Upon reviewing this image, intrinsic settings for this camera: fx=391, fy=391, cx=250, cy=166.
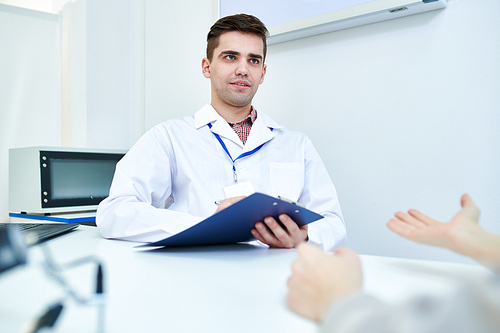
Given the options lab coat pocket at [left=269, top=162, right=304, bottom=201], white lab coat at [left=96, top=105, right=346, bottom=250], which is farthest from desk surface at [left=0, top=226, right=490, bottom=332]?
lab coat pocket at [left=269, top=162, right=304, bottom=201]

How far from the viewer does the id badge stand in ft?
4.45

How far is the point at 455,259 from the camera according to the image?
1496mm

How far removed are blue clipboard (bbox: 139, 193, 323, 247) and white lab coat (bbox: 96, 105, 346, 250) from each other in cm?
36

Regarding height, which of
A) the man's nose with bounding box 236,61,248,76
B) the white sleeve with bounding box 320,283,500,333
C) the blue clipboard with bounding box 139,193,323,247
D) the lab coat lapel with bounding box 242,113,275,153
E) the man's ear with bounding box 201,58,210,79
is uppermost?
the man's ear with bounding box 201,58,210,79

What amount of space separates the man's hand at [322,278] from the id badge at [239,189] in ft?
3.09

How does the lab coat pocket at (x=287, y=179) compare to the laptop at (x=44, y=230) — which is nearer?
the laptop at (x=44, y=230)

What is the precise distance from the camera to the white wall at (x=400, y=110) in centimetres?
147

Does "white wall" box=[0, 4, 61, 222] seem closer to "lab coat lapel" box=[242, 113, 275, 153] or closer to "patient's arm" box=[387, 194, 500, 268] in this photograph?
"lab coat lapel" box=[242, 113, 275, 153]

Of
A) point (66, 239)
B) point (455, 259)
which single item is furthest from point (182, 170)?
point (455, 259)

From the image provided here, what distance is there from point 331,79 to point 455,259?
0.94 m

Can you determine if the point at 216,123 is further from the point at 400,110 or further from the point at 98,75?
the point at 98,75

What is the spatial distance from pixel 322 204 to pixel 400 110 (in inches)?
22.6

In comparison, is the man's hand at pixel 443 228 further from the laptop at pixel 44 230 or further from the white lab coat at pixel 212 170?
the laptop at pixel 44 230

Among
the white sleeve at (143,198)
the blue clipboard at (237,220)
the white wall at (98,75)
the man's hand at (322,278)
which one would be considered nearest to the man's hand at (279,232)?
the blue clipboard at (237,220)
